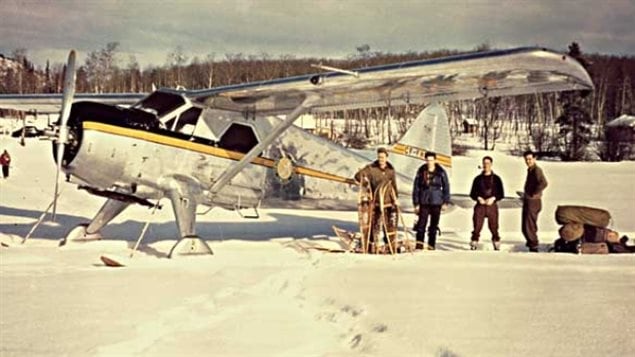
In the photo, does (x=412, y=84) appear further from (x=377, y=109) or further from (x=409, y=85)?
(x=377, y=109)

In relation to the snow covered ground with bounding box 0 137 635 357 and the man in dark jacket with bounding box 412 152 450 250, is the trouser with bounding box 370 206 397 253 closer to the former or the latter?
the man in dark jacket with bounding box 412 152 450 250

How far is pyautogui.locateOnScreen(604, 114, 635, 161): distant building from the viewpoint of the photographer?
5594 centimetres

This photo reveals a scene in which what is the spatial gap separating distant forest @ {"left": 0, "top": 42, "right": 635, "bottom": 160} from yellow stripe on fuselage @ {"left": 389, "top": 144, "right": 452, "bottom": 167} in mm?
44238

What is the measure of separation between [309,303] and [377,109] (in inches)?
2335

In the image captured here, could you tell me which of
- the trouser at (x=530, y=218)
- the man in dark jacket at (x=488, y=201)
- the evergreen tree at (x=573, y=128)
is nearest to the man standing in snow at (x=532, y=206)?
the trouser at (x=530, y=218)

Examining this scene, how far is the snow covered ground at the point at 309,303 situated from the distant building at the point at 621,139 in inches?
1957

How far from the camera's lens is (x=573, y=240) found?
1123cm

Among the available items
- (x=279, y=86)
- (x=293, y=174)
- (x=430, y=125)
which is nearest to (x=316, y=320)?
(x=279, y=86)

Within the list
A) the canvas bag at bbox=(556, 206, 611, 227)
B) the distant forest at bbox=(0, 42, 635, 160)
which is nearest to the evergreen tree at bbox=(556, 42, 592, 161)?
the distant forest at bbox=(0, 42, 635, 160)

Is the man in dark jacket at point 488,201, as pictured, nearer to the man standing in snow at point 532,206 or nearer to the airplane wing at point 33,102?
the man standing in snow at point 532,206

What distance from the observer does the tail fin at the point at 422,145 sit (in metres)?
15.4

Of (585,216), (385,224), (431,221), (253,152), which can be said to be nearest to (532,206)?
(585,216)

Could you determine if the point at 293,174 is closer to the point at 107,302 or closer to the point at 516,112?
the point at 107,302

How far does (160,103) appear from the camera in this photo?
11.6 metres
